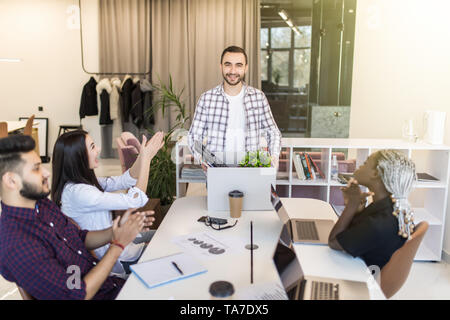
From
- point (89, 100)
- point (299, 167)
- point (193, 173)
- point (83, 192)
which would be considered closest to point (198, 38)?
point (89, 100)

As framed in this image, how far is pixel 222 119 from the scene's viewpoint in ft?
9.68

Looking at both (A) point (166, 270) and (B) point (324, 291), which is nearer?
(B) point (324, 291)

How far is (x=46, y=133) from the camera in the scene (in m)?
7.16

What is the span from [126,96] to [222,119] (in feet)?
13.6

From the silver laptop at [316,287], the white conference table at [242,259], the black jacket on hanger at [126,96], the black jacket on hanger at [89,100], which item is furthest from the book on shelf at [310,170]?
the black jacket on hanger at [89,100]

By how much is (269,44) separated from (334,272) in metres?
5.51

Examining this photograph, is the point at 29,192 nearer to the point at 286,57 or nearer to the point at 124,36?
the point at 286,57

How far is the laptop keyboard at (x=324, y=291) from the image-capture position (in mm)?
1372

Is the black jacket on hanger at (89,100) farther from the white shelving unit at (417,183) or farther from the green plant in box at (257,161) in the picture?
the green plant in box at (257,161)

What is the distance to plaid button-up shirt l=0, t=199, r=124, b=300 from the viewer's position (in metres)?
1.33

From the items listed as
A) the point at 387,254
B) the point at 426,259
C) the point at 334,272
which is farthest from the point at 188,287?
the point at 426,259

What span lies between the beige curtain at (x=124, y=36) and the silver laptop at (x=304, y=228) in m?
5.31

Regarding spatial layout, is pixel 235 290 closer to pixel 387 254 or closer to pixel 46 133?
pixel 387 254
